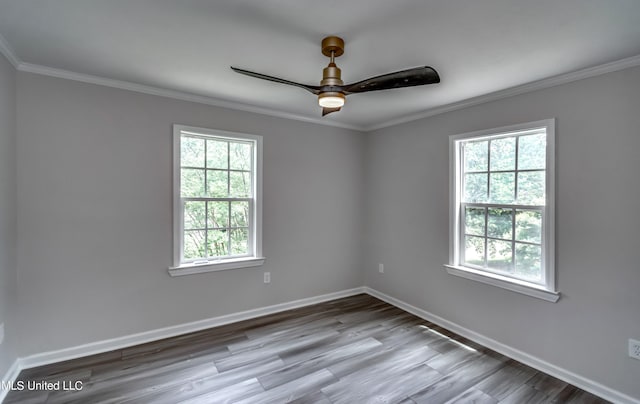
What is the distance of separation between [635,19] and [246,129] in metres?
3.10

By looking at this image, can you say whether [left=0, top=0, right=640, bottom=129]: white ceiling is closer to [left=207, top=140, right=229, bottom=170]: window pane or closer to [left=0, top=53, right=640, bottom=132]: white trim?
[left=0, top=53, right=640, bottom=132]: white trim

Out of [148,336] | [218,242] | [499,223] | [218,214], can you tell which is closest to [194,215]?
[218,214]

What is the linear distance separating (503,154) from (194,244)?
127 inches

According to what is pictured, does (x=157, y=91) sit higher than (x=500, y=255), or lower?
higher

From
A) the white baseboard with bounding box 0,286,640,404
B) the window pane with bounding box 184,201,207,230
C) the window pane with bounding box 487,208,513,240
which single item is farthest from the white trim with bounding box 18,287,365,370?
the window pane with bounding box 487,208,513,240

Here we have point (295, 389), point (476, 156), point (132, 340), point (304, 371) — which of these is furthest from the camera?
point (476, 156)

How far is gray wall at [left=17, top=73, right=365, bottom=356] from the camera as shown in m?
2.38

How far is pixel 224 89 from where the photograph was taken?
283 cm

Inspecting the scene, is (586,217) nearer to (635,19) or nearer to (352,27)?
(635,19)

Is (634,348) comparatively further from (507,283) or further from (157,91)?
(157,91)

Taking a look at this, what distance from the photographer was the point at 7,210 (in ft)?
7.02

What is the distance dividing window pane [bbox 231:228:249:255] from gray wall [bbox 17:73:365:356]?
23 centimetres

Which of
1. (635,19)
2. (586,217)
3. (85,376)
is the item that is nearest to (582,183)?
(586,217)

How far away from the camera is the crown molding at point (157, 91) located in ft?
7.78
